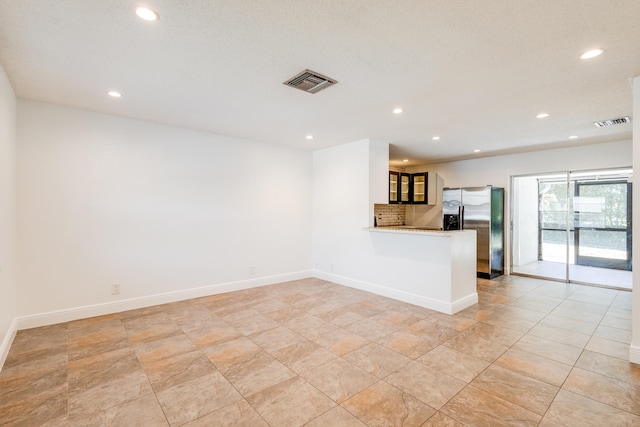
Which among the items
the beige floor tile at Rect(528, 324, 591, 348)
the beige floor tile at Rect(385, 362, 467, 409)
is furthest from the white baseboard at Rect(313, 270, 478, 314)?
the beige floor tile at Rect(385, 362, 467, 409)

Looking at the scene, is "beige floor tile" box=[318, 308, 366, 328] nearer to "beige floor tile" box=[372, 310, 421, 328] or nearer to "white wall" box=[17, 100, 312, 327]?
"beige floor tile" box=[372, 310, 421, 328]

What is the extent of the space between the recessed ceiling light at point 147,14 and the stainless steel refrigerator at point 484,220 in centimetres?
563

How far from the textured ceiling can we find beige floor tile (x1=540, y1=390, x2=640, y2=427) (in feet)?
8.39

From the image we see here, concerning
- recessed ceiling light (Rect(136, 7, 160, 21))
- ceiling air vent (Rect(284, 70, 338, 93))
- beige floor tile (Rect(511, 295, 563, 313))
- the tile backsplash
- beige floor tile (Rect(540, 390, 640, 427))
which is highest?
recessed ceiling light (Rect(136, 7, 160, 21))

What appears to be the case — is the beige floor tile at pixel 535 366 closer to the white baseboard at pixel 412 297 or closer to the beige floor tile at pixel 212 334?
the white baseboard at pixel 412 297

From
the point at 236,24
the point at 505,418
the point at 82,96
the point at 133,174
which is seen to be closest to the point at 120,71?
the point at 82,96

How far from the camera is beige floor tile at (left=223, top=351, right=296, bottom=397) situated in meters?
2.31

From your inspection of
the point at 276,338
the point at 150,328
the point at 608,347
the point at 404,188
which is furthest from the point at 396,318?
the point at 404,188

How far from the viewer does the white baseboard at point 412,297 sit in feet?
13.1

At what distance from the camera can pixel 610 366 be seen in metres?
2.62

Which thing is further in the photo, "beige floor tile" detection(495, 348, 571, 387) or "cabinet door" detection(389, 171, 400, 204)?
"cabinet door" detection(389, 171, 400, 204)

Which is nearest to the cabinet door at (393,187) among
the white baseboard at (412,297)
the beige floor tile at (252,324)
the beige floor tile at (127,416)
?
the white baseboard at (412,297)

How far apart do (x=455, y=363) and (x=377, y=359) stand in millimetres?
685

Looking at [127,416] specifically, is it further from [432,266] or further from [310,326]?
[432,266]
